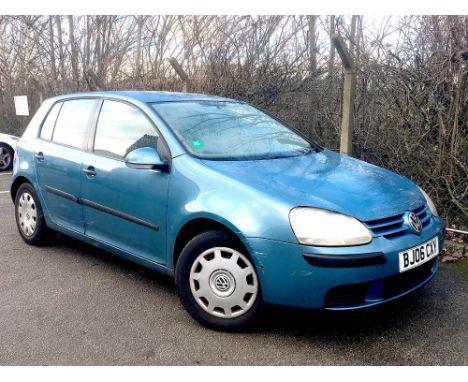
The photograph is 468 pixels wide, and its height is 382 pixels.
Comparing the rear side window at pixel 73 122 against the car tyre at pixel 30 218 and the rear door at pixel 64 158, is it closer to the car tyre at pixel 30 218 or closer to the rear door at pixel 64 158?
the rear door at pixel 64 158

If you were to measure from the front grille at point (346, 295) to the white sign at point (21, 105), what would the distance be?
12.1m

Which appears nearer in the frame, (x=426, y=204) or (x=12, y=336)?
(x=12, y=336)

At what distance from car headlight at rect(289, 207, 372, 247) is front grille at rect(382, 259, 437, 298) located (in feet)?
1.04

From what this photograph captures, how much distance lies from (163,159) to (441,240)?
1.89m

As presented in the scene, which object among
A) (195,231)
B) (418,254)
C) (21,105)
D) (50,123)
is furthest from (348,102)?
(21,105)

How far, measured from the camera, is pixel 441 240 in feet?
10.5

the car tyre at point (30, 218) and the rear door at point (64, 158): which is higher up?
the rear door at point (64, 158)

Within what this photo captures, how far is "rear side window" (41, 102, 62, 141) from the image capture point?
4493mm

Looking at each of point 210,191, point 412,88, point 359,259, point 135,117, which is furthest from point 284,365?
point 412,88

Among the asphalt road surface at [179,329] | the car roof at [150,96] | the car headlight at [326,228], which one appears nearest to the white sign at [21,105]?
the car roof at [150,96]

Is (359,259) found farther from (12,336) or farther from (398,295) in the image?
(12,336)

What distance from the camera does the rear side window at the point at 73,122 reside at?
4.07 metres

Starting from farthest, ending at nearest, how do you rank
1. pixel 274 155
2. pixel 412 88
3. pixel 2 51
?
pixel 2 51 → pixel 412 88 → pixel 274 155

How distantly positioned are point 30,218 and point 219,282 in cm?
259
